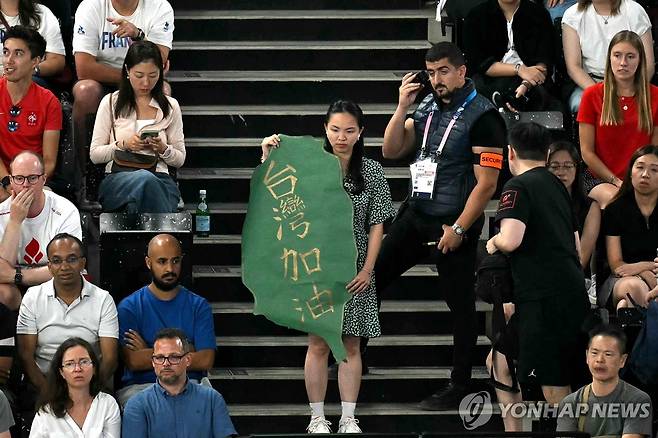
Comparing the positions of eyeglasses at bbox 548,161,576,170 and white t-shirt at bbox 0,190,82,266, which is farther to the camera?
eyeglasses at bbox 548,161,576,170

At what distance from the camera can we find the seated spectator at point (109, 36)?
Answer: 11055mm

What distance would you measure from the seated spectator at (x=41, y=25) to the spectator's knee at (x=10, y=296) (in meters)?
1.98

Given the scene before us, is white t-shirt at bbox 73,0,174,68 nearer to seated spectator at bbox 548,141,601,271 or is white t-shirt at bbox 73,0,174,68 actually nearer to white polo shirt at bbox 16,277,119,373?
white polo shirt at bbox 16,277,119,373

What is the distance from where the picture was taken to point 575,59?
37.4ft

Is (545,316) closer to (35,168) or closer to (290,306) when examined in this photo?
(290,306)

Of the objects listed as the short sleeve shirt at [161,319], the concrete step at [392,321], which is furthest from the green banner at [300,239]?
the concrete step at [392,321]

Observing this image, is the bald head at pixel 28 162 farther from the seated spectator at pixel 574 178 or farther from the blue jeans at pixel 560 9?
the blue jeans at pixel 560 9

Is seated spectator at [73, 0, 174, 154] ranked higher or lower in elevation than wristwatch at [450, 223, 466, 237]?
higher

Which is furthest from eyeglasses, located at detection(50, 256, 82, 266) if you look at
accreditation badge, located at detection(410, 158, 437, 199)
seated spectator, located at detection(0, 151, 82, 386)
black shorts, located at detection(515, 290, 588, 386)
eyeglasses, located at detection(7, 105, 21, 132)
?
black shorts, located at detection(515, 290, 588, 386)

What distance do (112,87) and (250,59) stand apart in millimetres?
1397

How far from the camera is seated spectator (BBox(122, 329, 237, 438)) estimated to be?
896cm

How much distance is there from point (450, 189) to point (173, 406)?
2.13 m

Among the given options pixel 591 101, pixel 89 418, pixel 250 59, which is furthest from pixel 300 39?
pixel 89 418

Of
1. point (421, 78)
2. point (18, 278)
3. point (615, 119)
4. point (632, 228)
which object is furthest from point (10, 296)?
point (615, 119)
